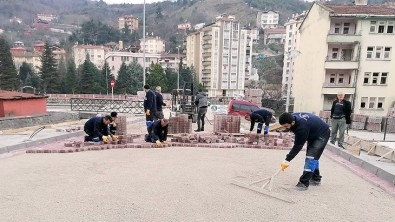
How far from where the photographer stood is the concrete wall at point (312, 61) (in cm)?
2353

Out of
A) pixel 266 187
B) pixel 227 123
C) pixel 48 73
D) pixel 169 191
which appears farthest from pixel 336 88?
pixel 48 73

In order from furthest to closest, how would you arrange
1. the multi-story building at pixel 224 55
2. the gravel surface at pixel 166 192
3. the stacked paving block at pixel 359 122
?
the multi-story building at pixel 224 55
the stacked paving block at pixel 359 122
the gravel surface at pixel 166 192

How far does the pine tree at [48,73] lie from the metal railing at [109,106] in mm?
18586

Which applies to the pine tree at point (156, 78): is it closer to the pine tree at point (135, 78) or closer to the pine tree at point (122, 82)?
the pine tree at point (135, 78)

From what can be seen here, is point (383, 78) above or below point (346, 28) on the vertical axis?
below

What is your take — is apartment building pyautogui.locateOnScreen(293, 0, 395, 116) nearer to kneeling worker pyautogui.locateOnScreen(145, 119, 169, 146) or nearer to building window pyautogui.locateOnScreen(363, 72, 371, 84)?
building window pyautogui.locateOnScreen(363, 72, 371, 84)

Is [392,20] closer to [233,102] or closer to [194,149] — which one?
[233,102]

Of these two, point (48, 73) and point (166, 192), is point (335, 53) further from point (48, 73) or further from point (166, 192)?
point (48, 73)

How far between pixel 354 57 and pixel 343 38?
1.89 metres

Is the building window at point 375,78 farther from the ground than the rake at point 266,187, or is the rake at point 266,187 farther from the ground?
the building window at point 375,78

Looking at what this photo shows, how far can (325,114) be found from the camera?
19797 mm

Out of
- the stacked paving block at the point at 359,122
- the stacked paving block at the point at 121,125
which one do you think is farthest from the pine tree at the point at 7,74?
the stacked paving block at the point at 359,122

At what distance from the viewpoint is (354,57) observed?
23328mm

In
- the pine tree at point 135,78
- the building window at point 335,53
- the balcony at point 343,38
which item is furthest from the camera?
the pine tree at point 135,78
